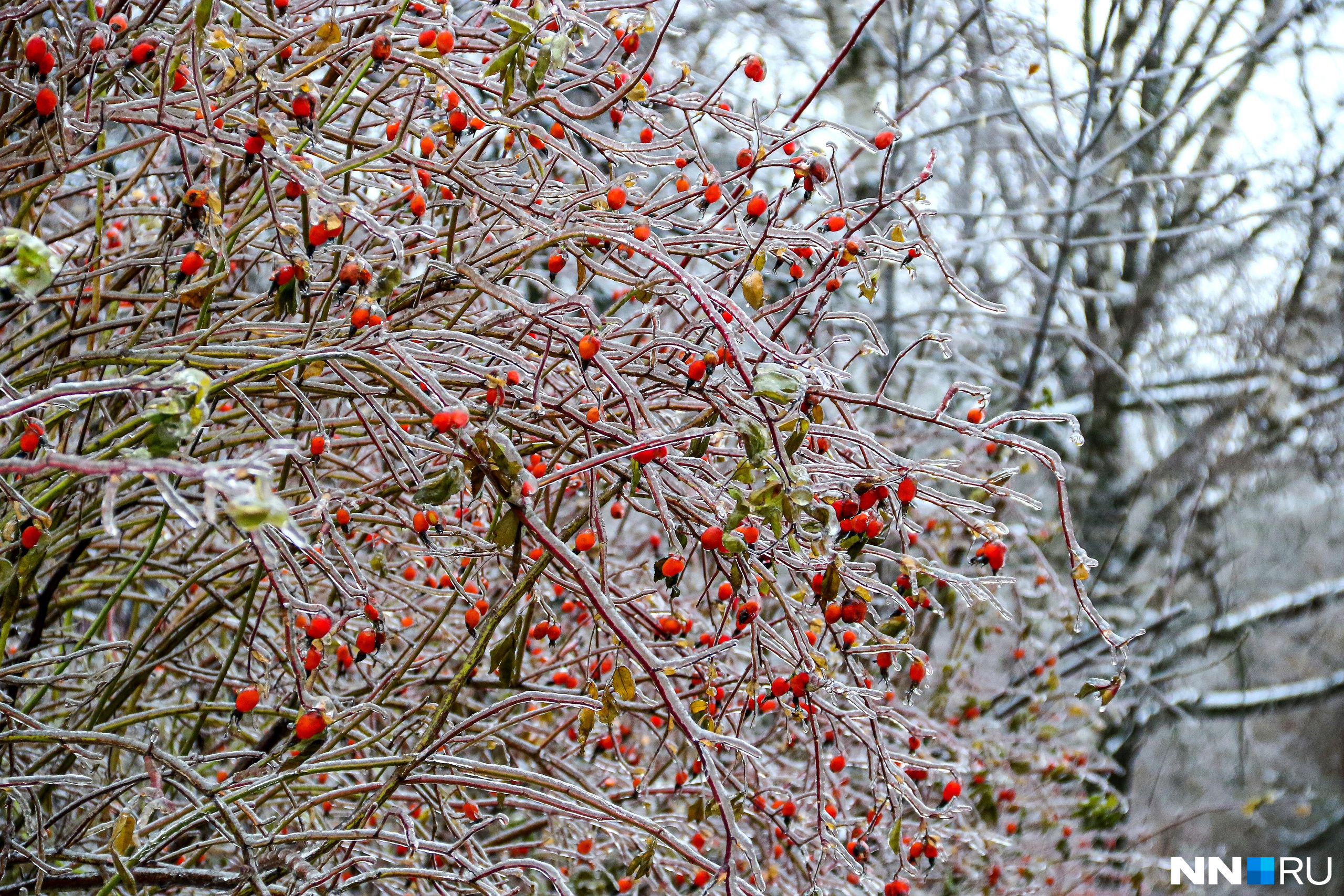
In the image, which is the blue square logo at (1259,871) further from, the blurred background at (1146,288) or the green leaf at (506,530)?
the green leaf at (506,530)

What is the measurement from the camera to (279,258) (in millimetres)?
1789

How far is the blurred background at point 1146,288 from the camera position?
18.5 ft

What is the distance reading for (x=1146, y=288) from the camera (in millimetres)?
7016

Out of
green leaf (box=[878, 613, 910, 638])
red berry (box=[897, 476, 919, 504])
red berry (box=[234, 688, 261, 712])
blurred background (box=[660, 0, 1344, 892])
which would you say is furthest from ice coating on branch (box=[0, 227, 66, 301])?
blurred background (box=[660, 0, 1344, 892])

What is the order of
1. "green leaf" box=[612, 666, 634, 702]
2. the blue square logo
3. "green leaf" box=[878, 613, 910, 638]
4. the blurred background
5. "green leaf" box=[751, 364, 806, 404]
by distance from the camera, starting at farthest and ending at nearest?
the blue square logo, the blurred background, "green leaf" box=[878, 613, 910, 638], "green leaf" box=[612, 666, 634, 702], "green leaf" box=[751, 364, 806, 404]

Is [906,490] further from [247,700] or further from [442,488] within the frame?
[247,700]

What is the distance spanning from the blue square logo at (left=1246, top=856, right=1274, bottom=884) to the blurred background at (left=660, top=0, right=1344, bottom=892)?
44cm

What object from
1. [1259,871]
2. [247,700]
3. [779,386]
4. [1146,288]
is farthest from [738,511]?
[1259,871]

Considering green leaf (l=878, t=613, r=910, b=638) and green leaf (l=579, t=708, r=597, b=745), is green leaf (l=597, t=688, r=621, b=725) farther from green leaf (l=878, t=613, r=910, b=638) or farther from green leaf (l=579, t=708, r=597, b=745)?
green leaf (l=878, t=613, r=910, b=638)

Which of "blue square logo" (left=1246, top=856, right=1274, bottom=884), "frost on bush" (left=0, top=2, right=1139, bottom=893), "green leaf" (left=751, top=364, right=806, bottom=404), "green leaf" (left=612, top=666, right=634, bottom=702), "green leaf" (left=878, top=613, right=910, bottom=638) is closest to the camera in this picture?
"green leaf" (left=751, top=364, right=806, bottom=404)

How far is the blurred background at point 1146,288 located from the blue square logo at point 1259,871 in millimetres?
442

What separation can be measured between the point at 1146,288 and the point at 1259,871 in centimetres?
446

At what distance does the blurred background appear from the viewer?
5.64m

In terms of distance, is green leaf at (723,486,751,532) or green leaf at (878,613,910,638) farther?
green leaf at (878,613,910,638)
